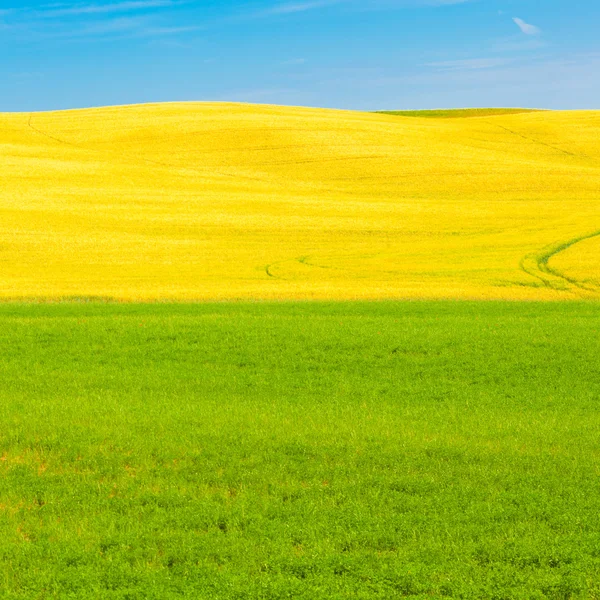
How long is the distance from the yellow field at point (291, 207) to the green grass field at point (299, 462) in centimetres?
805

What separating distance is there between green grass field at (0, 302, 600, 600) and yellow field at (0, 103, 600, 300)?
8.05 m

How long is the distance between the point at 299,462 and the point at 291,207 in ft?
108

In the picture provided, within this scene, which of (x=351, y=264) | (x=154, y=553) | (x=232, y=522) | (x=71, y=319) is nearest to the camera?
(x=154, y=553)

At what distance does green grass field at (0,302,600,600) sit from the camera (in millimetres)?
6656

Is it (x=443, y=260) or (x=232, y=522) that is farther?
(x=443, y=260)

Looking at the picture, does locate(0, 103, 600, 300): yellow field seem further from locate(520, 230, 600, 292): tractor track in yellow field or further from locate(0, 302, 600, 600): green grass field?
locate(0, 302, 600, 600): green grass field

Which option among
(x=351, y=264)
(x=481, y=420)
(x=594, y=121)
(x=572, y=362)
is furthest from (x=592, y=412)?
(x=594, y=121)

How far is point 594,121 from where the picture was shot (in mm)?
69438

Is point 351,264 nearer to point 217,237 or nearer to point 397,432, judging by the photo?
point 217,237

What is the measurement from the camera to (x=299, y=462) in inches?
358

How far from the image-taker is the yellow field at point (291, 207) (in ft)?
85.6

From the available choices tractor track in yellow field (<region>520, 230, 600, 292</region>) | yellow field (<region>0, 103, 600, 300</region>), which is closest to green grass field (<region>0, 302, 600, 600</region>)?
yellow field (<region>0, 103, 600, 300</region>)

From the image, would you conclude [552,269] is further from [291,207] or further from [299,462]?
[299,462]

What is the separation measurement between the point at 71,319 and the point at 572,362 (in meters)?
10.7
